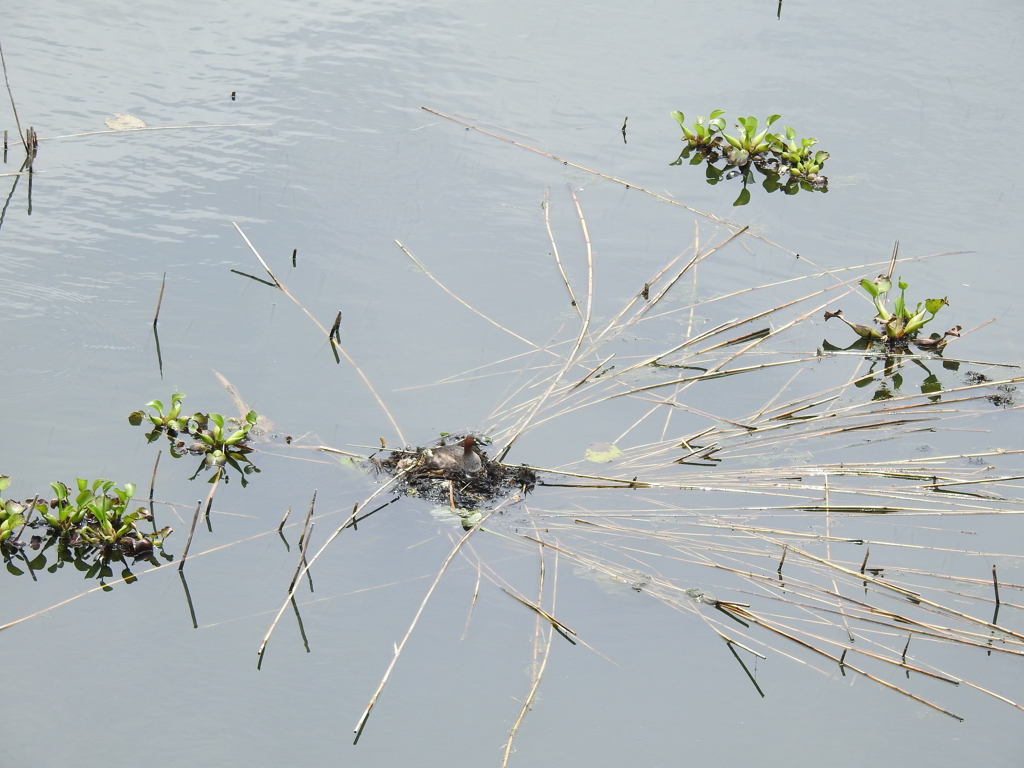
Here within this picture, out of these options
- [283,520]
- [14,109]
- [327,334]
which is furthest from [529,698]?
[14,109]

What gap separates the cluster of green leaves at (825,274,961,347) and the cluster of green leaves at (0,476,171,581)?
308 cm

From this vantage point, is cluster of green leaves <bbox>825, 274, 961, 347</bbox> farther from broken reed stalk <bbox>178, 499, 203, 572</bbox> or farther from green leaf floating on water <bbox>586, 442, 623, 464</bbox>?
broken reed stalk <bbox>178, 499, 203, 572</bbox>

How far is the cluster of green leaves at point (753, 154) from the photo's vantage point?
17.5 feet

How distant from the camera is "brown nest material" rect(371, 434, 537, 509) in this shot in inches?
129

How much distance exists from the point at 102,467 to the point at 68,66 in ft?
12.2

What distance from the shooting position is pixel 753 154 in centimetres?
549

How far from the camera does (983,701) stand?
272cm

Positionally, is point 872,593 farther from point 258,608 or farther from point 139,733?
point 139,733

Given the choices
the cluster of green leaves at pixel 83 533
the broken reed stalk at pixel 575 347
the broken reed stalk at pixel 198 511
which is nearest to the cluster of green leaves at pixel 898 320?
the broken reed stalk at pixel 575 347

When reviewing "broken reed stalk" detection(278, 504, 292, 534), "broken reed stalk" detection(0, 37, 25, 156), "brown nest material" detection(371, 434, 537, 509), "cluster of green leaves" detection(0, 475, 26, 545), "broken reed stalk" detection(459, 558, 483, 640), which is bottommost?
Answer: "broken reed stalk" detection(459, 558, 483, 640)

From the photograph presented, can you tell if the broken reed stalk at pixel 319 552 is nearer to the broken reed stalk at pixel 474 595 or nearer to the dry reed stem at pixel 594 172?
the broken reed stalk at pixel 474 595

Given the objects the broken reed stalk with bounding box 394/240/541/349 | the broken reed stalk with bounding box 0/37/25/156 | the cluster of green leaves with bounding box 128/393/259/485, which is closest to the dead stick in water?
the broken reed stalk with bounding box 0/37/25/156

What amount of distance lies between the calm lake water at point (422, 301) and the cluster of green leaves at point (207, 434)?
0.08m

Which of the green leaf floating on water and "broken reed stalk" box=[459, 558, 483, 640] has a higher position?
the green leaf floating on water
